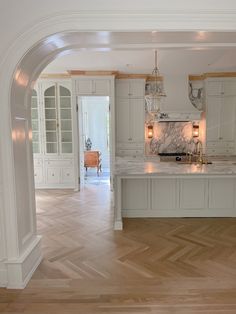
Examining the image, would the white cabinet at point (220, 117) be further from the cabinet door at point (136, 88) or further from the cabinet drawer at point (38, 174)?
the cabinet drawer at point (38, 174)

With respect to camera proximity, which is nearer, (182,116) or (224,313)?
(224,313)

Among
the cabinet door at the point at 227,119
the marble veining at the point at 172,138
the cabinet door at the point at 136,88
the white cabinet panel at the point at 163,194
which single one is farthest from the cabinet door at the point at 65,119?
the cabinet door at the point at 227,119

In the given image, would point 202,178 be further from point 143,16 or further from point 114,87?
point 114,87

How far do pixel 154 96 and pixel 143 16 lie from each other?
2103 millimetres

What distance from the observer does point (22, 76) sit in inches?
102

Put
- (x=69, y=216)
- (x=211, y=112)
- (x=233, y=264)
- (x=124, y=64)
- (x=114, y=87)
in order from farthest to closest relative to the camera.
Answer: (x=211, y=112) → (x=114, y=87) → (x=124, y=64) → (x=69, y=216) → (x=233, y=264)

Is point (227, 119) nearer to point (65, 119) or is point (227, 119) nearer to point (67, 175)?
point (65, 119)

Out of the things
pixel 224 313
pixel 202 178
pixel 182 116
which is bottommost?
pixel 224 313

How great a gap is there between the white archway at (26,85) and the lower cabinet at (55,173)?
3.94 m

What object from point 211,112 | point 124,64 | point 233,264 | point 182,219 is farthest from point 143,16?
point 211,112

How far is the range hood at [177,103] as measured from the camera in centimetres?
677

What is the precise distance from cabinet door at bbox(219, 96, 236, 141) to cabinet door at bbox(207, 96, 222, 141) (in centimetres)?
10

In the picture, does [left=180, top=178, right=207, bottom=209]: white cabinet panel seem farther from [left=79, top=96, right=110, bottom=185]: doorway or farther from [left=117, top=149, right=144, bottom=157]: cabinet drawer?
[left=79, top=96, right=110, bottom=185]: doorway

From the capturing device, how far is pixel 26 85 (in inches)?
109
